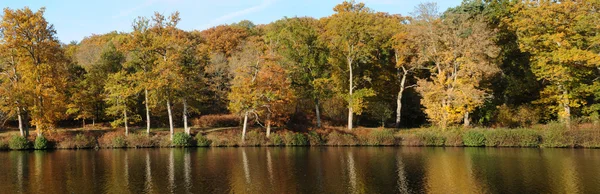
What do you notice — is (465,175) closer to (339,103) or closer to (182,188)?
(182,188)

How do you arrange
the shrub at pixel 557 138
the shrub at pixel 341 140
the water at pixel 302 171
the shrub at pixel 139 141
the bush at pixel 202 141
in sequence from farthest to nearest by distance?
the shrub at pixel 341 140
the bush at pixel 202 141
the shrub at pixel 139 141
the shrub at pixel 557 138
the water at pixel 302 171

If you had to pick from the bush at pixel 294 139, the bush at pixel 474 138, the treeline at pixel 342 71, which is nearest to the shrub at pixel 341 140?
the bush at pixel 294 139

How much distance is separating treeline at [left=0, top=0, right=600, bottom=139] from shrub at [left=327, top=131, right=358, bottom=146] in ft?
14.4

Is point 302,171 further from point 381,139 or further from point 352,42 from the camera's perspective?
point 352,42

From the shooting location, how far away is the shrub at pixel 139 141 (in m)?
49.6

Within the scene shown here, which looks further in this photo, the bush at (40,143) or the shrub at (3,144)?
the bush at (40,143)

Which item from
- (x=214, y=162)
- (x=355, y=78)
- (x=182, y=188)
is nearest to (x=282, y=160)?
(x=214, y=162)

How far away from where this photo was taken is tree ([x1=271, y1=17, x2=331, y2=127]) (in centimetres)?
5591

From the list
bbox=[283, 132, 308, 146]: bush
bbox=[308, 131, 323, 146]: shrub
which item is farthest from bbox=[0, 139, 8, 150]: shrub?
A: bbox=[308, 131, 323, 146]: shrub

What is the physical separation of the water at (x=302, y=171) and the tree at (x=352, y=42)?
11.4 m

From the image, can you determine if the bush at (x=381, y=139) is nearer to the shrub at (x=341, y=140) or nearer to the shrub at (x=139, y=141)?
the shrub at (x=341, y=140)

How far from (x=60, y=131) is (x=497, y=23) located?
54.1m

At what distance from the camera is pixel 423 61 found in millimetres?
54969

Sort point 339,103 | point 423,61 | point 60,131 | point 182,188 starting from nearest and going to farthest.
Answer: point 182,188
point 60,131
point 423,61
point 339,103
